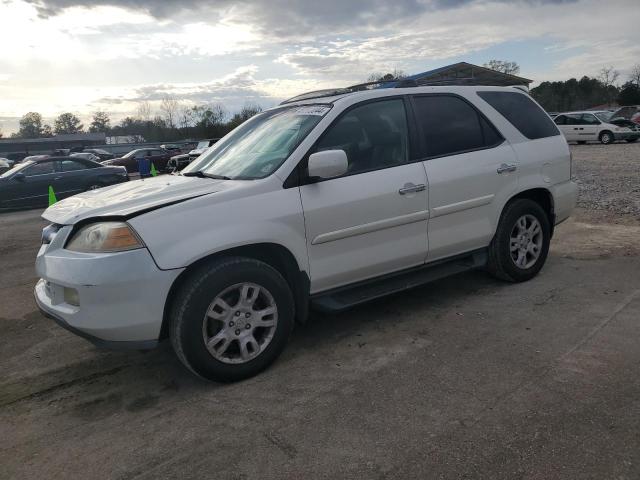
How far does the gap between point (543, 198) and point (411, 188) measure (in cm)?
191

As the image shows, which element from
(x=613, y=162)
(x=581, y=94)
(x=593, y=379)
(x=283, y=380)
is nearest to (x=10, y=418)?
(x=283, y=380)

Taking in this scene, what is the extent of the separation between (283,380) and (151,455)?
3.21 ft

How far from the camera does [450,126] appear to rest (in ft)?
14.5

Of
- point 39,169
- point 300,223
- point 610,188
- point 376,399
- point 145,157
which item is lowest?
point 376,399

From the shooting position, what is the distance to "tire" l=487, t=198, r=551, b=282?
15.5 feet

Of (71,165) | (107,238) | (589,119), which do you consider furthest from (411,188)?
(589,119)

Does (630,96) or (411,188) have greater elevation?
(630,96)

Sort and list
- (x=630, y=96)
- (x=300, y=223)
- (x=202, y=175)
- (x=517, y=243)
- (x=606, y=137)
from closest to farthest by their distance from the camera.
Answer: (x=300, y=223)
(x=202, y=175)
(x=517, y=243)
(x=606, y=137)
(x=630, y=96)

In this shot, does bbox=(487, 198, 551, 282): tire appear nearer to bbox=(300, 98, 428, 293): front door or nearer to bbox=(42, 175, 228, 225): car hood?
bbox=(300, 98, 428, 293): front door

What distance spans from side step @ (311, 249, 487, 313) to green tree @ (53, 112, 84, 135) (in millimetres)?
113975

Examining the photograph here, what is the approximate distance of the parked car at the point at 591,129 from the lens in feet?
80.1

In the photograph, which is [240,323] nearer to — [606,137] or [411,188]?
[411,188]

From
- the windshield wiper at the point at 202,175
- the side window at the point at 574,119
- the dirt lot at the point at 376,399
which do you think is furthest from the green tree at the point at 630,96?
the windshield wiper at the point at 202,175

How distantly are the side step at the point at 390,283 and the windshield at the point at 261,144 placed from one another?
1.02 meters
